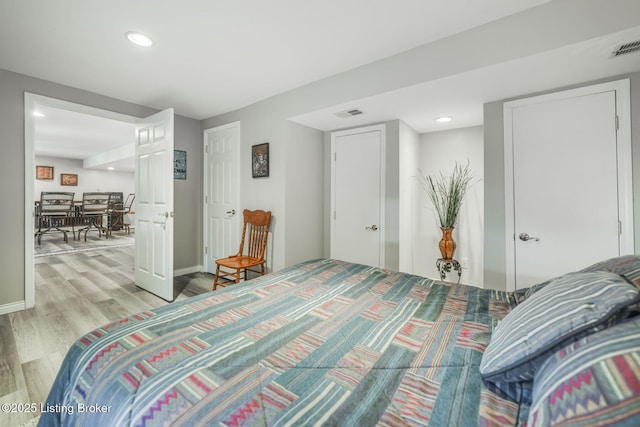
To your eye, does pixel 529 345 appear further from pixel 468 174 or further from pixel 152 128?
pixel 152 128

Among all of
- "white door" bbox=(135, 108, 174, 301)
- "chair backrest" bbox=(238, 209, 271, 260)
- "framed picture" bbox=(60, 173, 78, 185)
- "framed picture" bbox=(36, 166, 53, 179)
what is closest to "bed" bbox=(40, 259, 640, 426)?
"chair backrest" bbox=(238, 209, 271, 260)

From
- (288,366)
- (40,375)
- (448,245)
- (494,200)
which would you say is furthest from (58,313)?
(494,200)

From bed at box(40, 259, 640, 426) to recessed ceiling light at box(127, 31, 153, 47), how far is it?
2.07 metres

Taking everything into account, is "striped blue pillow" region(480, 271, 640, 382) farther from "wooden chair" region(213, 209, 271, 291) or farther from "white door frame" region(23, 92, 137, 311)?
"white door frame" region(23, 92, 137, 311)

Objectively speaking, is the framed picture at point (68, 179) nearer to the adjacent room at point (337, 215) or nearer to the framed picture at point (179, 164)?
the adjacent room at point (337, 215)

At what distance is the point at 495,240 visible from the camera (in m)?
2.56

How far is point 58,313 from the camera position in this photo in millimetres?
2740

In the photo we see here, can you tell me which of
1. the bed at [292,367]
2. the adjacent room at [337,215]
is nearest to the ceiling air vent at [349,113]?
the adjacent room at [337,215]

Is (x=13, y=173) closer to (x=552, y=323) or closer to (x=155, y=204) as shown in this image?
(x=155, y=204)

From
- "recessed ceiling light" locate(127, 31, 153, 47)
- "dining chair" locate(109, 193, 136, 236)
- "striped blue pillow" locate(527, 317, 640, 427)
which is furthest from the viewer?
"dining chair" locate(109, 193, 136, 236)

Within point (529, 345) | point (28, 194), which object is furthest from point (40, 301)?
point (529, 345)

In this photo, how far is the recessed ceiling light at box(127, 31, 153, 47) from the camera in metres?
2.11

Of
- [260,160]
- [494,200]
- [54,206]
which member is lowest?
[494,200]

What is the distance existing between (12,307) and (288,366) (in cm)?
352
